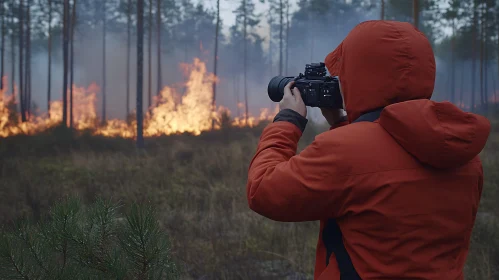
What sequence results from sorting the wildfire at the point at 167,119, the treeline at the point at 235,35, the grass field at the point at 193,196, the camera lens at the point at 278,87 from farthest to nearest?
the treeline at the point at 235,35
the wildfire at the point at 167,119
the grass field at the point at 193,196
the camera lens at the point at 278,87

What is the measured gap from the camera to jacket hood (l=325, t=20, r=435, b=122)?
1314mm

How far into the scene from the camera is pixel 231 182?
930cm

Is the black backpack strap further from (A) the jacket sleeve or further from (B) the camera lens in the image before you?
(B) the camera lens

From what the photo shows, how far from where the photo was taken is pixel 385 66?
1.32 meters

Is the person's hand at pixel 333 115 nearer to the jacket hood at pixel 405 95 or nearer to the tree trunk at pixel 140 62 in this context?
the jacket hood at pixel 405 95

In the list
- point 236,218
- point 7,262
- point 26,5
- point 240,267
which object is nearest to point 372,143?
point 7,262

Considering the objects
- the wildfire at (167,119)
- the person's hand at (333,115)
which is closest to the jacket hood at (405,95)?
the person's hand at (333,115)

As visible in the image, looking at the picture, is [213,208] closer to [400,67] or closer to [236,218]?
[236,218]

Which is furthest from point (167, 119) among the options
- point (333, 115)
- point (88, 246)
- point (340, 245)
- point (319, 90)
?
point (340, 245)

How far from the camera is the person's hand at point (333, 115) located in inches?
71.9

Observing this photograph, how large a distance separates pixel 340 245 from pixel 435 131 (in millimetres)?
491

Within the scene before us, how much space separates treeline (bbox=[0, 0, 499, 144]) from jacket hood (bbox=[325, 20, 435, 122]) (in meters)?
16.4

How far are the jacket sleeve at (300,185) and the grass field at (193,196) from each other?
41.1 inches

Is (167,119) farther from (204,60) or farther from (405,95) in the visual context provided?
(204,60)
